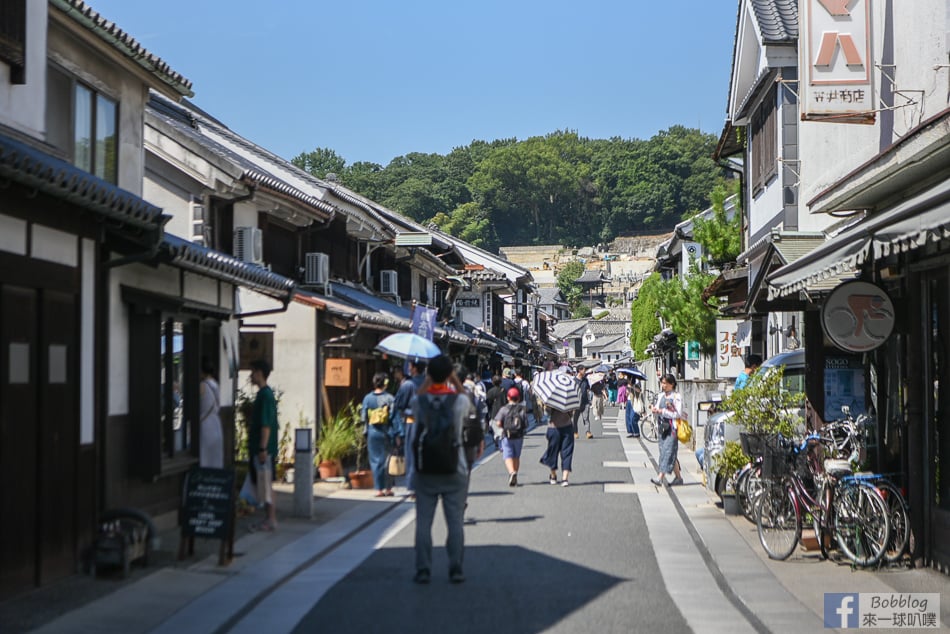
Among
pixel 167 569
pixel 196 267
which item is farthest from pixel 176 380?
pixel 167 569

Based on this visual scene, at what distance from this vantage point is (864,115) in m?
12.7

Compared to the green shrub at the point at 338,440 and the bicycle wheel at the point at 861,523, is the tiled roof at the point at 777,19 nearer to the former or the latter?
the green shrub at the point at 338,440

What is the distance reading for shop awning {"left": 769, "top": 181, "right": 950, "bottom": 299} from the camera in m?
7.39

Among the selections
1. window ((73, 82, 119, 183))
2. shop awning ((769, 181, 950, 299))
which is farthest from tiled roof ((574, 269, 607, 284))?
shop awning ((769, 181, 950, 299))

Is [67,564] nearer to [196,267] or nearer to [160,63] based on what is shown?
[196,267]

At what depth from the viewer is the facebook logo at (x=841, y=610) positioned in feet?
26.1

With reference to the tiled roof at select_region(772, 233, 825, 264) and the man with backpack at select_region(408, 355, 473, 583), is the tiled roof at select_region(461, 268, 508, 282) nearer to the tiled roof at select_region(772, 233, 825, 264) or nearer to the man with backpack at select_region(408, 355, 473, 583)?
the tiled roof at select_region(772, 233, 825, 264)

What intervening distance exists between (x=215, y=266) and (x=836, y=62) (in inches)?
299

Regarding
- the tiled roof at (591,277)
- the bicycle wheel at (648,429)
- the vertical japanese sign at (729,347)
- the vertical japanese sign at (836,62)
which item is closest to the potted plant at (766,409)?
the vertical japanese sign at (836,62)

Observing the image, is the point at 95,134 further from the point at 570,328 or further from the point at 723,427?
the point at 570,328

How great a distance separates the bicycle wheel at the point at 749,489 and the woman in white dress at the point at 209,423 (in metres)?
6.36

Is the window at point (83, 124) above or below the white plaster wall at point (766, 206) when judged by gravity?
below

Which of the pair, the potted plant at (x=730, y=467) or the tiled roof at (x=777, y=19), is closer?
the potted plant at (x=730, y=467)

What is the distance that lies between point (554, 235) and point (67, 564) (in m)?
139
